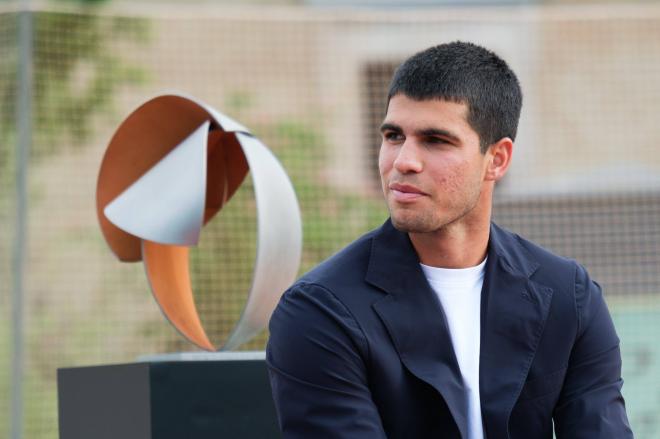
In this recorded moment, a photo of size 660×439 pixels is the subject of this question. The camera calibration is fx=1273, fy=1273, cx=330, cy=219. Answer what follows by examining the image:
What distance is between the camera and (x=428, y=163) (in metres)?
2.67

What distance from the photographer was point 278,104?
716 centimetres

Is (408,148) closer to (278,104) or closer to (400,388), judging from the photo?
(400,388)

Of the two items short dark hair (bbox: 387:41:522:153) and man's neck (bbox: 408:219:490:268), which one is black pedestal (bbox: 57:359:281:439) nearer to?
man's neck (bbox: 408:219:490:268)

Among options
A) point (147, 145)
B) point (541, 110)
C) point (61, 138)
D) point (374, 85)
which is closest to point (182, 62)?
point (61, 138)

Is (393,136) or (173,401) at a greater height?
(393,136)

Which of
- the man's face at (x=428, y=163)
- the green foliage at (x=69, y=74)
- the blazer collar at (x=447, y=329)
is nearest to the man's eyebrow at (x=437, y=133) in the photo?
the man's face at (x=428, y=163)

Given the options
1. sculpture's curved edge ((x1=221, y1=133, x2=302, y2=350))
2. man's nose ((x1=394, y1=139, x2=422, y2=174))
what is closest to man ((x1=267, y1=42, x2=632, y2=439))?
man's nose ((x1=394, y1=139, x2=422, y2=174))

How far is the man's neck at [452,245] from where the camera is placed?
280 centimetres

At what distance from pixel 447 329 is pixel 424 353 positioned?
76 millimetres

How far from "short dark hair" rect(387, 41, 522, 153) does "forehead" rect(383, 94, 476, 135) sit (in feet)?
0.04

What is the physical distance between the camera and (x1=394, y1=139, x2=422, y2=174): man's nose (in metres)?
2.66

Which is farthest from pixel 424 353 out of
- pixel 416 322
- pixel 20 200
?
pixel 20 200

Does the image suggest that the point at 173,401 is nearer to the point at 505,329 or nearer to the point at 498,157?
the point at 505,329

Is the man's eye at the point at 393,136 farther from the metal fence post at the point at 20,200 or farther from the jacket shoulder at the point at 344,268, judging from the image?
the metal fence post at the point at 20,200
